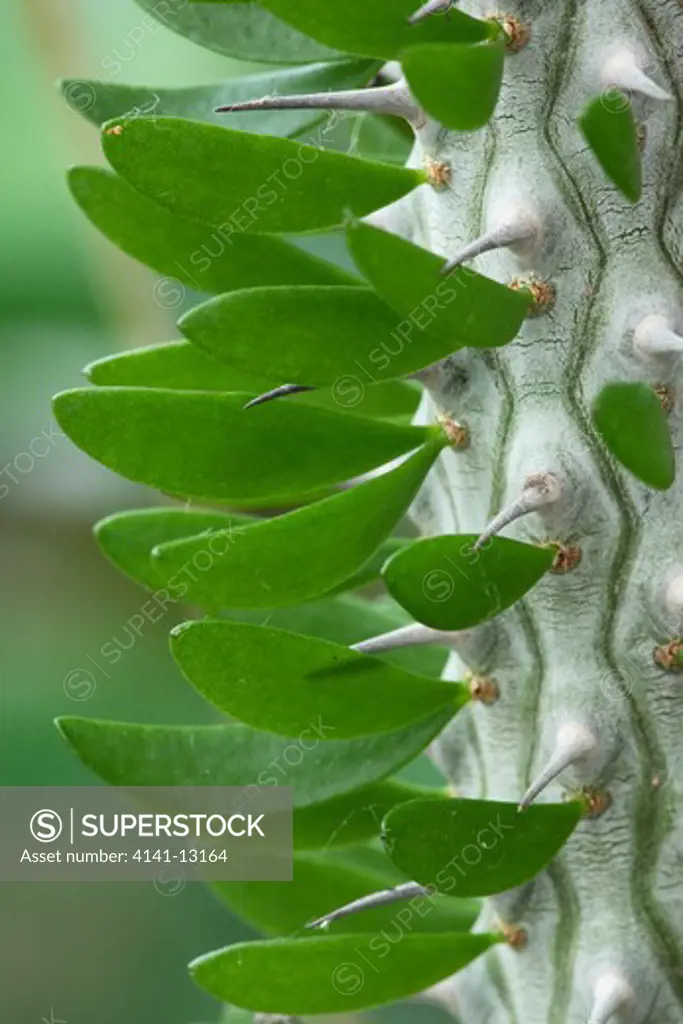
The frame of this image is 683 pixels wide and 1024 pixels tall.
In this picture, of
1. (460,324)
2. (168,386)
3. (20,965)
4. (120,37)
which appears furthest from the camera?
(120,37)

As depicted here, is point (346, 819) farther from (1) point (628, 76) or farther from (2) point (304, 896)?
(1) point (628, 76)

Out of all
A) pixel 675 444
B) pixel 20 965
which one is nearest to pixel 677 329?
pixel 675 444

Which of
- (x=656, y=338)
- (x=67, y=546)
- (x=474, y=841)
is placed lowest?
(x=67, y=546)

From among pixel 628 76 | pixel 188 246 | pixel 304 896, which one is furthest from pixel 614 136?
pixel 304 896

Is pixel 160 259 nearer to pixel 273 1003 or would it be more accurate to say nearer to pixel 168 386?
pixel 168 386

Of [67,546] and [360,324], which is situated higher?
[360,324]

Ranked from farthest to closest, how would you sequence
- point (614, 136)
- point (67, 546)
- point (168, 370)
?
point (67, 546) → point (168, 370) → point (614, 136)
